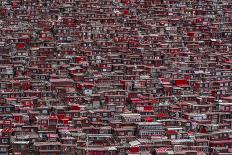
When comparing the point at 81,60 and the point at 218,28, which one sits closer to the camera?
the point at 81,60

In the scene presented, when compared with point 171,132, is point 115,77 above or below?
above

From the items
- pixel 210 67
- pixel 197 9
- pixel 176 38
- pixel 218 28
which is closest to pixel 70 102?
pixel 210 67

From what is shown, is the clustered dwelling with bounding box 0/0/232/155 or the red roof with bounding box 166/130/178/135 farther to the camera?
the red roof with bounding box 166/130/178/135

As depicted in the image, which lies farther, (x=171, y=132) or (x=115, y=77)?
(x=115, y=77)

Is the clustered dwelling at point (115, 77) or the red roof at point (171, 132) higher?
the clustered dwelling at point (115, 77)

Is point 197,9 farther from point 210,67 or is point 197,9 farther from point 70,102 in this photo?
point 70,102

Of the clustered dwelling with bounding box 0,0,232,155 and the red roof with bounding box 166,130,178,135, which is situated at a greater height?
the clustered dwelling with bounding box 0,0,232,155

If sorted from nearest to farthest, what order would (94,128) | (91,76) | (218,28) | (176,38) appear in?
1. (94,128)
2. (91,76)
3. (176,38)
4. (218,28)

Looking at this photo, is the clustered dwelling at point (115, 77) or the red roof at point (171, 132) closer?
the clustered dwelling at point (115, 77)
